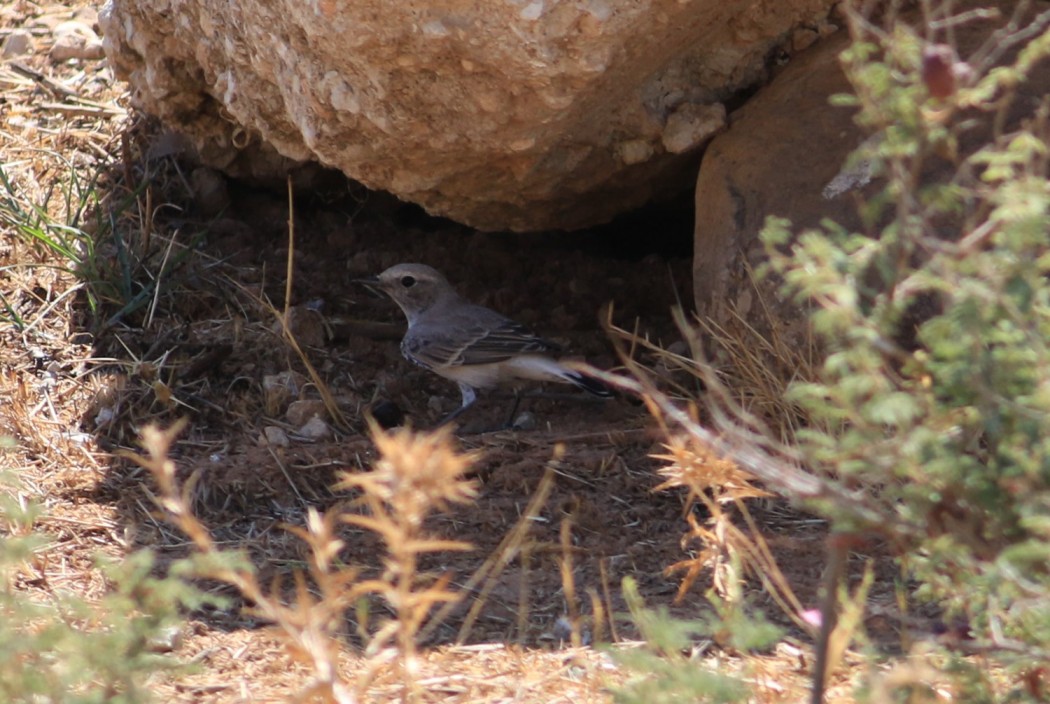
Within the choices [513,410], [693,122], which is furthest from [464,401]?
[693,122]

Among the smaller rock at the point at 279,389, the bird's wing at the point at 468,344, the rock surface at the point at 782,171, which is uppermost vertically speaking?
the rock surface at the point at 782,171

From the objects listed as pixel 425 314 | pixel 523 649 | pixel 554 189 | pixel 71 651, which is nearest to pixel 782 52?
pixel 554 189

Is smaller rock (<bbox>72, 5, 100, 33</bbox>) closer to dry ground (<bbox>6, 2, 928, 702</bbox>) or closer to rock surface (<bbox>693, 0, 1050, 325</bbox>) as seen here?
dry ground (<bbox>6, 2, 928, 702</bbox>)

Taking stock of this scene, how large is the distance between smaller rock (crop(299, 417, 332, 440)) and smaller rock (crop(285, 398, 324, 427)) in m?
0.03

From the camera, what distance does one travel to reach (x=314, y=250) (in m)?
6.86

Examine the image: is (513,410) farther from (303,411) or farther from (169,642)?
(169,642)

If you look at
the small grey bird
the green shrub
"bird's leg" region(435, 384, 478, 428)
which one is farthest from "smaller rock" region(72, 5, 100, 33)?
the green shrub

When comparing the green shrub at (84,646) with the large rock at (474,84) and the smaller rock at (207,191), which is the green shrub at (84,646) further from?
the smaller rock at (207,191)

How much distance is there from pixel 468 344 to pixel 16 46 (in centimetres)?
335

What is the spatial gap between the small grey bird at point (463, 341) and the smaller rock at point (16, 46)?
2.58 meters

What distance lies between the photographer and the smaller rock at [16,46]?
752cm

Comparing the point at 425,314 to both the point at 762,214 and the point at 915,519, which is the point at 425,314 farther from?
the point at 915,519

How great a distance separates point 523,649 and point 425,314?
279 cm

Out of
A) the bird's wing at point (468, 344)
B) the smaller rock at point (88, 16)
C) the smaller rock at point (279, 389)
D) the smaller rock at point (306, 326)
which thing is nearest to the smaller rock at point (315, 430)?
the smaller rock at point (279, 389)
